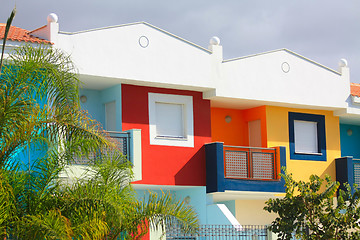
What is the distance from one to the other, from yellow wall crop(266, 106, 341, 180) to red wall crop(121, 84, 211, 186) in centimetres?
284

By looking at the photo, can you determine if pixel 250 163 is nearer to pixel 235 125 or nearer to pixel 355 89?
pixel 235 125

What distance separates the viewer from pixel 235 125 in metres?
28.7

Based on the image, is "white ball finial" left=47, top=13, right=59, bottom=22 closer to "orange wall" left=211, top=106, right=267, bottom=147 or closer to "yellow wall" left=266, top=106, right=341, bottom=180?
"orange wall" left=211, top=106, right=267, bottom=147

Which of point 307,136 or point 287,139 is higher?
point 307,136

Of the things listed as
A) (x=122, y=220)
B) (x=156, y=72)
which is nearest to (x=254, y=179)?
(x=156, y=72)

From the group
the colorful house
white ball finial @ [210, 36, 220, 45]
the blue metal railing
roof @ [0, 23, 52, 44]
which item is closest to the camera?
roof @ [0, 23, 52, 44]

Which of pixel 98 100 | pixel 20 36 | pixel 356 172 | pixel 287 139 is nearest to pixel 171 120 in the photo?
pixel 98 100

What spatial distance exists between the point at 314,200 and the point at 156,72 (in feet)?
24.4

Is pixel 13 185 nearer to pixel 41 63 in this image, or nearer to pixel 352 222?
pixel 41 63

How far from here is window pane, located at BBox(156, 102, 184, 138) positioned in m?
25.2

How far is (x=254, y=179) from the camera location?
Answer: 25.9 metres

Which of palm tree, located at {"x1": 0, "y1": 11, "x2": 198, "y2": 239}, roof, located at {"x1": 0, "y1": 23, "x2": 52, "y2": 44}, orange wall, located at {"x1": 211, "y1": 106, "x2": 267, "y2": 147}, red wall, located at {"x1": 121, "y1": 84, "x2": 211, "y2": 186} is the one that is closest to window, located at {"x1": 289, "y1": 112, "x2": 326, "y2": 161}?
orange wall, located at {"x1": 211, "y1": 106, "x2": 267, "y2": 147}

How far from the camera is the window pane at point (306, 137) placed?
2863 centimetres

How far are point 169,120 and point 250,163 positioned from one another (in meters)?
3.34
